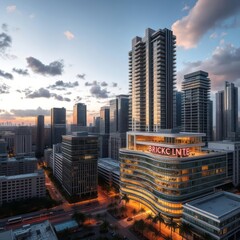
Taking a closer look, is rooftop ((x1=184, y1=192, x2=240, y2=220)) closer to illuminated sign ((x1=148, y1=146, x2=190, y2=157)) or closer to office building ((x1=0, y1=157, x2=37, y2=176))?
illuminated sign ((x1=148, y1=146, x2=190, y2=157))

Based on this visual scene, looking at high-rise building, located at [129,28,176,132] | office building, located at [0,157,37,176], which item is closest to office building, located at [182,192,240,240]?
high-rise building, located at [129,28,176,132]

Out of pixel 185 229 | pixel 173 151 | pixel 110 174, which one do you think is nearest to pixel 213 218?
pixel 185 229

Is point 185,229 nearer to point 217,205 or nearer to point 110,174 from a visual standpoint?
point 217,205

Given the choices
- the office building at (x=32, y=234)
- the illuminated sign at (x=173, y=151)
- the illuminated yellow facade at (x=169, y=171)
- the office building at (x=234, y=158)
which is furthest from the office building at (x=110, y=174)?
the office building at (x=234, y=158)

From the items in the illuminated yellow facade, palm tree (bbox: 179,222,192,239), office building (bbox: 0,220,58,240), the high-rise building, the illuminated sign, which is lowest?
palm tree (bbox: 179,222,192,239)

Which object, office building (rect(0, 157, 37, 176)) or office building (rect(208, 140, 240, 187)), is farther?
office building (rect(0, 157, 37, 176))

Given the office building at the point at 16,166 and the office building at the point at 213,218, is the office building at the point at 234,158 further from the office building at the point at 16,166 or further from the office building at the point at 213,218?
the office building at the point at 16,166
